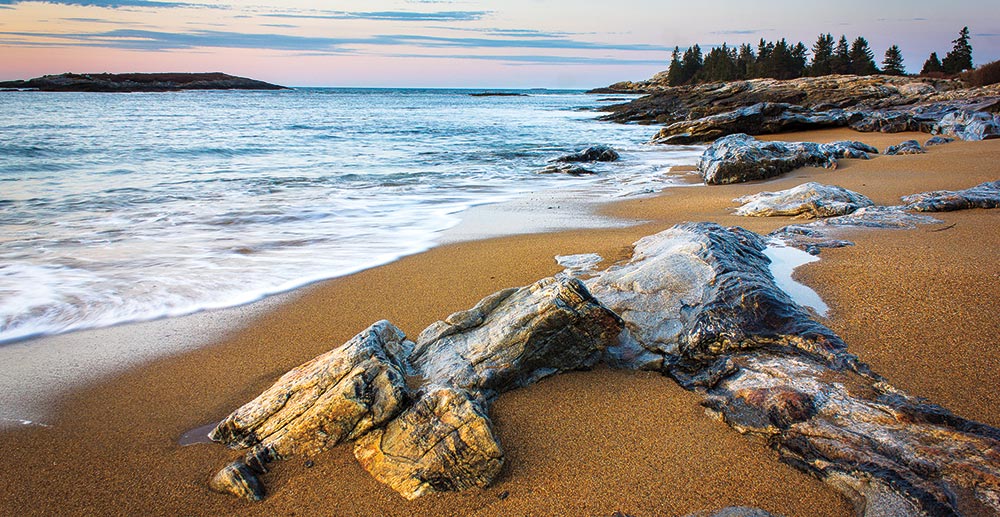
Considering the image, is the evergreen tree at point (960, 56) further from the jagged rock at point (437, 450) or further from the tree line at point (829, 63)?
the jagged rock at point (437, 450)

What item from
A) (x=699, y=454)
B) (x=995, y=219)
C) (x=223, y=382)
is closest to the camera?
(x=699, y=454)

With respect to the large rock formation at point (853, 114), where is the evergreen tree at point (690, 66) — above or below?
above

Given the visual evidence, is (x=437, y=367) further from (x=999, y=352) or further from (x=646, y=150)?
(x=646, y=150)

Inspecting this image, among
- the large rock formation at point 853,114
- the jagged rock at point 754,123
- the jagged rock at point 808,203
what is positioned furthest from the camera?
the jagged rock at point 754,123

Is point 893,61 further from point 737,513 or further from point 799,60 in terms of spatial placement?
point 737,513

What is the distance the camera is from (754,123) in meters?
18.4

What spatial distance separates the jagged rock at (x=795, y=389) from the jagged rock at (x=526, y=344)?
1.12 feet

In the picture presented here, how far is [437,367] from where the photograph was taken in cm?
274

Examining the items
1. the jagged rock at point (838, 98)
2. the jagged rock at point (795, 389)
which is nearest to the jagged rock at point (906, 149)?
the jagged rock at point (795, 389)

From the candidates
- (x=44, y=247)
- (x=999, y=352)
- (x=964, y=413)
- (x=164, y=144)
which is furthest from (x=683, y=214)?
(x=164, y=144)

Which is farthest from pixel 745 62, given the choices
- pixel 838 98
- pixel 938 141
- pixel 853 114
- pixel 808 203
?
pixel 808 203

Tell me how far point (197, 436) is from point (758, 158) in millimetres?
9146

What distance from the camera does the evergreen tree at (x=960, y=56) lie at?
46.1 metres

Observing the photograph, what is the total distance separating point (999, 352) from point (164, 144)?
1954cm
